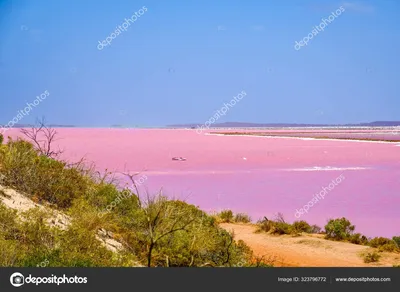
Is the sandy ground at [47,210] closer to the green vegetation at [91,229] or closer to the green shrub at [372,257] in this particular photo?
the green vegetation at [91,229]

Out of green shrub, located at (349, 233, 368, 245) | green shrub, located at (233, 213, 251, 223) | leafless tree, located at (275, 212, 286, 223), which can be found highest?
green shrub, located at (233, 213, 251, 223)

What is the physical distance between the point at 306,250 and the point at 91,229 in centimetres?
517

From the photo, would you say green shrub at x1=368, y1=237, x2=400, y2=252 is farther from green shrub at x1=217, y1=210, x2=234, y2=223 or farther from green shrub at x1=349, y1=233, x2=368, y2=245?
green shrub at x1=217, y1=210, x2=234, y2=223

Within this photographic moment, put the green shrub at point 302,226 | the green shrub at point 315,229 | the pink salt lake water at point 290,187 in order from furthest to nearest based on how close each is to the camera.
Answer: the green shrub at point 315,229
the green shrub at point 302,226
the pink salt lake water at point 290,187

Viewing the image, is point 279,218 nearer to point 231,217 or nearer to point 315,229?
point 315,229

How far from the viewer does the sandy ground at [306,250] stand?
939 centimetres

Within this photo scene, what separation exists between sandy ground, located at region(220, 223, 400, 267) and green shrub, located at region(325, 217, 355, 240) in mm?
216

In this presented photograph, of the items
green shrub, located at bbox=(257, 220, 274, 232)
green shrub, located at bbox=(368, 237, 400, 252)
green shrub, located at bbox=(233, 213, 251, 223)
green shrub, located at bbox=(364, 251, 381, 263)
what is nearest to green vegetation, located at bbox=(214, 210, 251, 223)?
green shrub, located at bbox=(233, 213, 251, 223)

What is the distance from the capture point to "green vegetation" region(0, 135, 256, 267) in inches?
229

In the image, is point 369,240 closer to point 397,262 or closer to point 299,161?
point 397,262

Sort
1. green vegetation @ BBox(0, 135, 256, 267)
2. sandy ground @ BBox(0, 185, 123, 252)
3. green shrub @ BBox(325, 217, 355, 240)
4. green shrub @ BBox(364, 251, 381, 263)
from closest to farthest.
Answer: green vegetation @ BBox(0, 135, 256, 267)
sandy ground @ BBox(0, 185, 123, 252)
green shrub @ BBox(364, 251, 381, 263)
green shrub @ BBox(325, 217, 355, 240)

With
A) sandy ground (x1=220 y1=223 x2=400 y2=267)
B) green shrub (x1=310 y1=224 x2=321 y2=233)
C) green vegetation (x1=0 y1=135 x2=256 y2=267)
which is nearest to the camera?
green vegetation (x1=0 y1=135 x2=256 y2=267)

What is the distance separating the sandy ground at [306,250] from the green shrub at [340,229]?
0.22 meters

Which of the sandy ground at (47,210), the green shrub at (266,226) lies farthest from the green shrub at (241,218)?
the sandy ground at (47,210)
